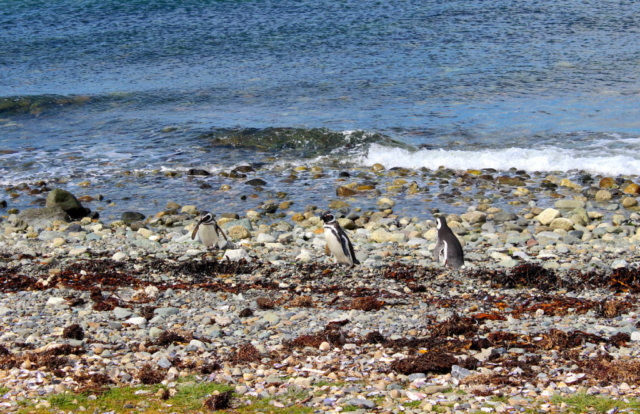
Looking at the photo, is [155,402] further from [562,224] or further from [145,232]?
[562,224]

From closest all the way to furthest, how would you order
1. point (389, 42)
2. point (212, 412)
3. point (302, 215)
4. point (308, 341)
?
point (212, 412) < point (308, 341) < point (302, 215) < point (389, 42)

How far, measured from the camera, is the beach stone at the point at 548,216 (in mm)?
11820

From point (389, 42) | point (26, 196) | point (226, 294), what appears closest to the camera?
point (226, 294)

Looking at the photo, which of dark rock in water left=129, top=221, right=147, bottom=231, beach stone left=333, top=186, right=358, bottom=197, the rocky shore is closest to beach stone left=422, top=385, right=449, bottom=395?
the rocky shore

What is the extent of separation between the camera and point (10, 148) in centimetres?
2020

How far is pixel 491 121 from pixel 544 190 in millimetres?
6421

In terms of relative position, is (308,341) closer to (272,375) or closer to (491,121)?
(272,375)

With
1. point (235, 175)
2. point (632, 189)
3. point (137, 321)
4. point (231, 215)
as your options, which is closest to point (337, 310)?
point (137, 321)

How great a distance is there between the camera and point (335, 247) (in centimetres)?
988

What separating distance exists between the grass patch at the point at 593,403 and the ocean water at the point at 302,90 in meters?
9.59

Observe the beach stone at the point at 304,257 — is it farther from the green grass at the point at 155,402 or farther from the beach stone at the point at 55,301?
the green grass at the point at 155,402

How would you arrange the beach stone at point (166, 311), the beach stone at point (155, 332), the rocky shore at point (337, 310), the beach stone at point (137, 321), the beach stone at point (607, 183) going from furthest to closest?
the beach stone at point (607, 183) → the beach stone at point (166, 311) → the beach stone at point (137, 321) → the beach stone at point (155, 332) → the rocky shore at point (337, 310)

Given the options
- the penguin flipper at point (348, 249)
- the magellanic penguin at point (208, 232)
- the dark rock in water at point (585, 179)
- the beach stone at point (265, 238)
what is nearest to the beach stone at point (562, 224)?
the dark rock in water at point (585, 179)

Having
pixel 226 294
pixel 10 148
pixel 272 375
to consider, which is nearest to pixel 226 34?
pixel 10 148
